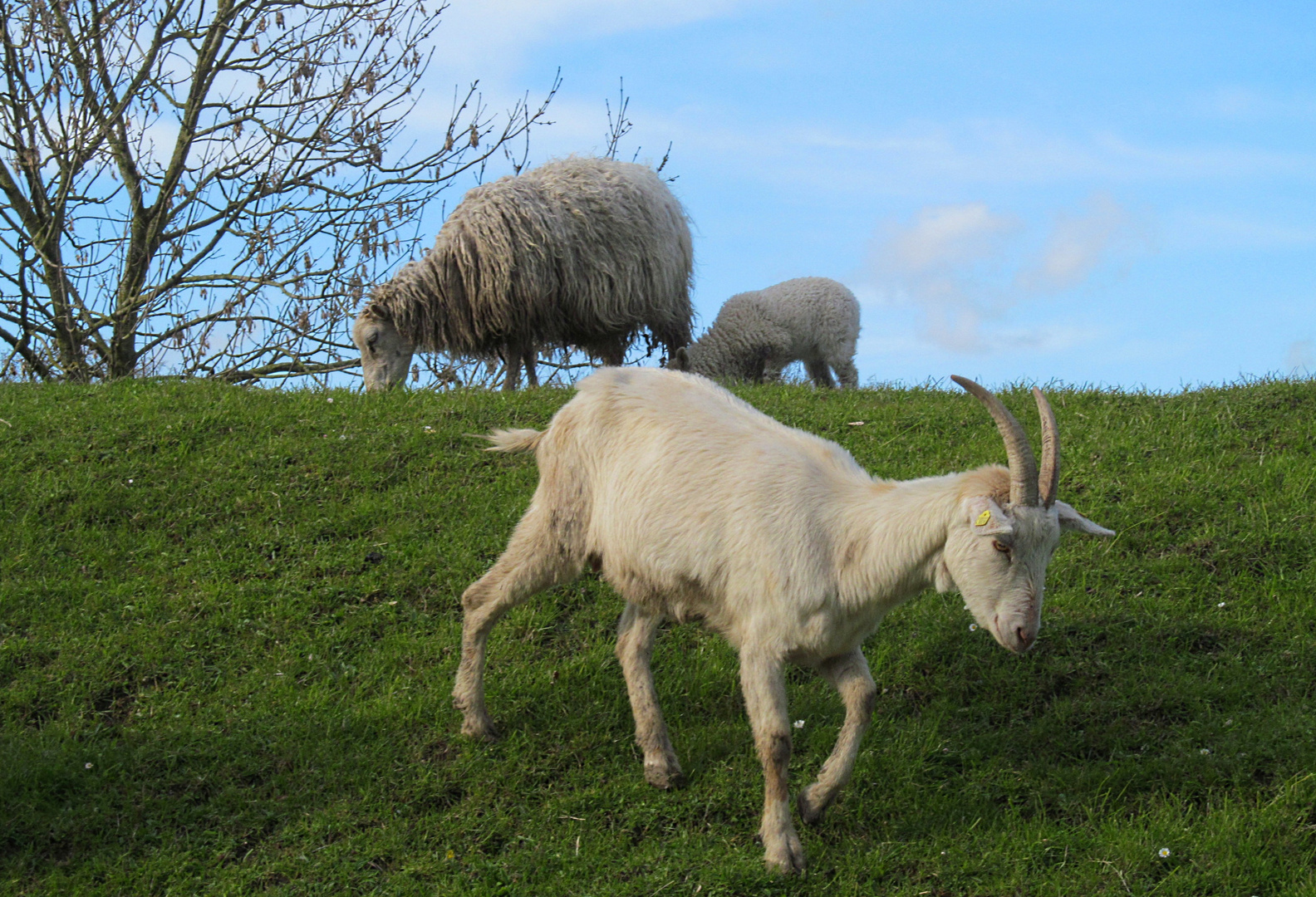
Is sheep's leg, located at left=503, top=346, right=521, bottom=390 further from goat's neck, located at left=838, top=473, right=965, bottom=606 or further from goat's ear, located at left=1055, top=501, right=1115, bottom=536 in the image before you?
goat's ear, located at left=1055, top=501, right=1115, bottom=536

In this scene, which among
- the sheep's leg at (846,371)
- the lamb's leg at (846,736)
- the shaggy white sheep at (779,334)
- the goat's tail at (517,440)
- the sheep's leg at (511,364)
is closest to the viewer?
the lamb's leg at (846,736)

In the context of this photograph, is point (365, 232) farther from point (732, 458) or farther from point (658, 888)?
point (658, 888)

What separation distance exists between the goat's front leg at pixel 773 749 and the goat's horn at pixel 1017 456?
3.46ft

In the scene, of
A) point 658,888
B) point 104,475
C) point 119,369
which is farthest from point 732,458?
point 119,369

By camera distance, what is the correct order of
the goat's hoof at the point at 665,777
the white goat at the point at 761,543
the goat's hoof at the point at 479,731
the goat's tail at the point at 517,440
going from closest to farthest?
the white goat at the point at 761,543 < the goat's hoof at the point at 665,777 < the goat's hoof at the point at 479,731 < the goat's tail at the point at 517,440

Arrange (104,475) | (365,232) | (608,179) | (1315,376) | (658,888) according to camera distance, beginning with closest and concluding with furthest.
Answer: (658,888) → (104,475) → (1315,376) → (608,179) → (365,232)

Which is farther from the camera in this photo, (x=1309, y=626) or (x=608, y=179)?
(x=608, y=179)

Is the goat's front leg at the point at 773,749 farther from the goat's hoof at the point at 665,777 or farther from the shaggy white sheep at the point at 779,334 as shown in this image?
the shaggy white sheep at the point at 779,334

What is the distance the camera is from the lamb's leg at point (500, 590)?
502 cm

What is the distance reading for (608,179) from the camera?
1109cm

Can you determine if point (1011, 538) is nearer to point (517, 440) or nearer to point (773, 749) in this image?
point (773, 749)

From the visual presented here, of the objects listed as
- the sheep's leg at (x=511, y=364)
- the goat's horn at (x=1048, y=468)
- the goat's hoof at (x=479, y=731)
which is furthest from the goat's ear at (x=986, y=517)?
the sheep's leg at (x=511, y=364)

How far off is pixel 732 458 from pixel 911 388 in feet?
16.3

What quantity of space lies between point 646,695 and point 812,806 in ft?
2.88
